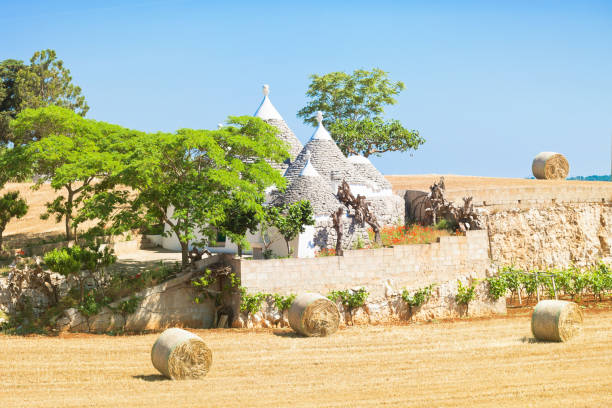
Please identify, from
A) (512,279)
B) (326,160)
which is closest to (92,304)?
(326,160)

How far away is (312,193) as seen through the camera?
28.5m

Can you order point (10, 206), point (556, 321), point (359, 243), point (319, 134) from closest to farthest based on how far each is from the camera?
point (556, 321) < point (359, 243) < point (319, 134) < point (10, 206)

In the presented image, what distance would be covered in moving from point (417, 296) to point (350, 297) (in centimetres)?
292

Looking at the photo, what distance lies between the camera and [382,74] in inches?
2035

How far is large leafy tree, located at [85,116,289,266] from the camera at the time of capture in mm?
25172

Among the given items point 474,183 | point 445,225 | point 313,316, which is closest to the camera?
point 313,316

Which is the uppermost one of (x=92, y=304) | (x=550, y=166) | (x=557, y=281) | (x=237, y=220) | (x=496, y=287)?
(x=550, y=166)

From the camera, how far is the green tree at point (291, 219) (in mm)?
26719

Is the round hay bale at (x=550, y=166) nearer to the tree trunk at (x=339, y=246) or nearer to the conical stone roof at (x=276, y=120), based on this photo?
the conical stone roof at (x=276, y=120)

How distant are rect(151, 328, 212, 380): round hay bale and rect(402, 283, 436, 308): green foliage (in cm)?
1100

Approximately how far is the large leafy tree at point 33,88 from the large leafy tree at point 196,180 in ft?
92.1

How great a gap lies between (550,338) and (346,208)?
11258 millimetres

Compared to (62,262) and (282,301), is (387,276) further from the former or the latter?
(62,262)

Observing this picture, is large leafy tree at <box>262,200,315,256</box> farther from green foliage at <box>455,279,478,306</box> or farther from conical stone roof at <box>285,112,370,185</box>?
green foliage at <box>455,279,478,306</box>
